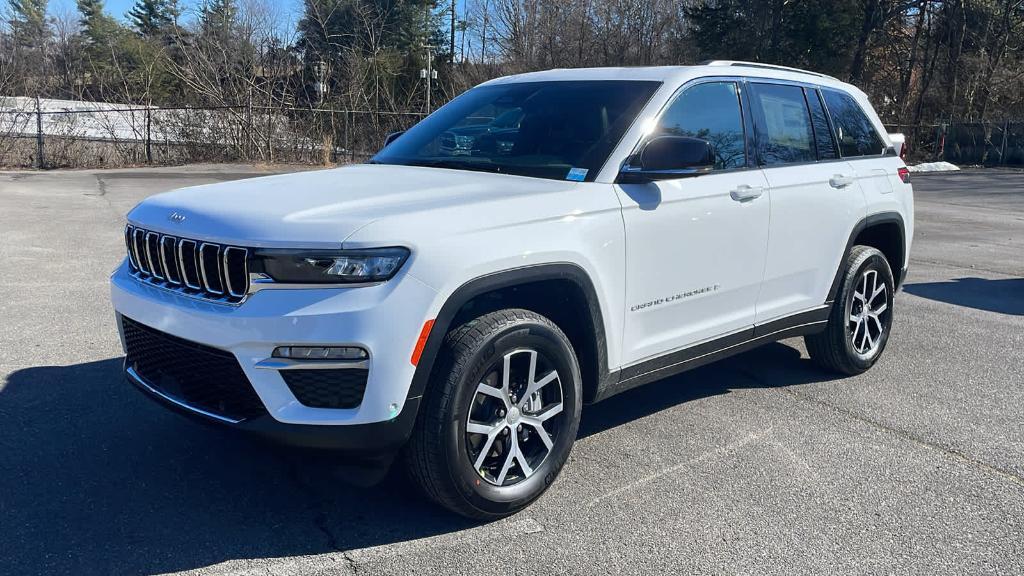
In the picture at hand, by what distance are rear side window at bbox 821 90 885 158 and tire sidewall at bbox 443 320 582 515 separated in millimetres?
2859

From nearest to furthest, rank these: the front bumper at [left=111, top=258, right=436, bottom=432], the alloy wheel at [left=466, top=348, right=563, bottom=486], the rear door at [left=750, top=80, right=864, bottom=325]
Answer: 1. the front bumper at [left=111, top=258, right=436, bottom=432]
2. the alloy wheel at [left=466, top=348, right=563, bottom=486]
3. the rear door at [left=750, top=80, right=864, bottom=325]

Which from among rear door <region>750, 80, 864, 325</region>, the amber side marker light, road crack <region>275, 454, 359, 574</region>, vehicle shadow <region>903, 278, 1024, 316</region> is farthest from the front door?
vehicle shadow <region>903, 278, 1024, 316</region>

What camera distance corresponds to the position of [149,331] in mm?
3590

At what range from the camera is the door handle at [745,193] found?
4516mm

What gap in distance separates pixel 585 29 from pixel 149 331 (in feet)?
126

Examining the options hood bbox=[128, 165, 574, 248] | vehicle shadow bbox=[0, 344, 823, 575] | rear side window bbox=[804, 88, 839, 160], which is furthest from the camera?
rear side window bbox=[804, 88, 839, 160]

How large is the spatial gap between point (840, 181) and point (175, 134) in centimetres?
2096

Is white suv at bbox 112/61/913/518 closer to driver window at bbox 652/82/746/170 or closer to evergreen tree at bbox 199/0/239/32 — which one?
driver window at bbox 652/82/746/170

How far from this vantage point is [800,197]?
4957mm

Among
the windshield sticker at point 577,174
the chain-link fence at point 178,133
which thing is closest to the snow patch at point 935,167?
the chain-link fence at point 178,133

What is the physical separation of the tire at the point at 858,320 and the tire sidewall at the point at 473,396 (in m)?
2.40

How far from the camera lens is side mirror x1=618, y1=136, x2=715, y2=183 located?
3.93 meters

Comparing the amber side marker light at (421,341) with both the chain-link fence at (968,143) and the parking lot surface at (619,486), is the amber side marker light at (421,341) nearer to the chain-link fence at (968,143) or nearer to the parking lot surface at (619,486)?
the parking lot surface at (619,486)

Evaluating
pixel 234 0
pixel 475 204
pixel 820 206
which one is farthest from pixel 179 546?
pixel 234 0
